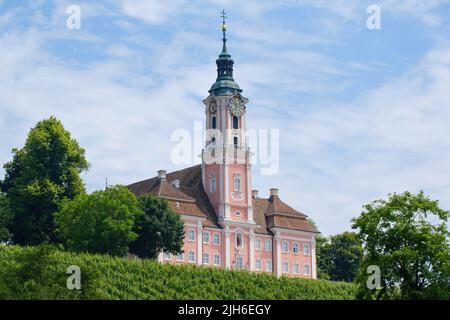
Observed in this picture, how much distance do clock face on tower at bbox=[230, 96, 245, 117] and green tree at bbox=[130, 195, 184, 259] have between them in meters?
21.1

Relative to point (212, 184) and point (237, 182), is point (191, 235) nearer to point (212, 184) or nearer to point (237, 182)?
point (212, 184)

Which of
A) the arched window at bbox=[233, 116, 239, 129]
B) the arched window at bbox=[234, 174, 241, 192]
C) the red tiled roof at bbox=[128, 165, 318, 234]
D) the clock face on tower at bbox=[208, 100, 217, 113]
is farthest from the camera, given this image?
the clock face on tower at bbox=[208, 100, 217, 113]

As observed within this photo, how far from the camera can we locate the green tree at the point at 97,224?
8294 centimetres

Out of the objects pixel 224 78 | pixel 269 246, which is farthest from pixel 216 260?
pixel 224 78

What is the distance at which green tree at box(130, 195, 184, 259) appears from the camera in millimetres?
89312

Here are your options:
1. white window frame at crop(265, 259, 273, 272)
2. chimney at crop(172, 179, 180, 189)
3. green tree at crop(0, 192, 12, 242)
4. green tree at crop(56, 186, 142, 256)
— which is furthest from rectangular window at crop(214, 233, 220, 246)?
green tree at crop(0, 192, 12, 242)

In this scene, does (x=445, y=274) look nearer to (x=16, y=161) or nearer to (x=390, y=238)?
(x=390, y=238)

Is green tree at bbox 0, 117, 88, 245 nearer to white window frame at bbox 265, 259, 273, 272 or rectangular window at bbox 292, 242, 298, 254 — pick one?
white window frame at bbox 265, 259, 273, 272

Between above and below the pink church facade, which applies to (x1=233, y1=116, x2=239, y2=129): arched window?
above

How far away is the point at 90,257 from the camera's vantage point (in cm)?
7562

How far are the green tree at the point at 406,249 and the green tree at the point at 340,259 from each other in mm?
57769

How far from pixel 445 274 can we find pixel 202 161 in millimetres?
55693

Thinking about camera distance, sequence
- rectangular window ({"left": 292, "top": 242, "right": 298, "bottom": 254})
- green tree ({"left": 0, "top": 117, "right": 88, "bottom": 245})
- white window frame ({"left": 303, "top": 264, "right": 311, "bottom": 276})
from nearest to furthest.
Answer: green tree ({"left": 0, "top": 117, "right": 88, "bottom": 245}) < white window frame ({"left": 303, "top": 264, "right": 311, "bottom": 276}) < rectangular window ({"left": 292, "top": 242, "right": 298, "bottom": 254})
